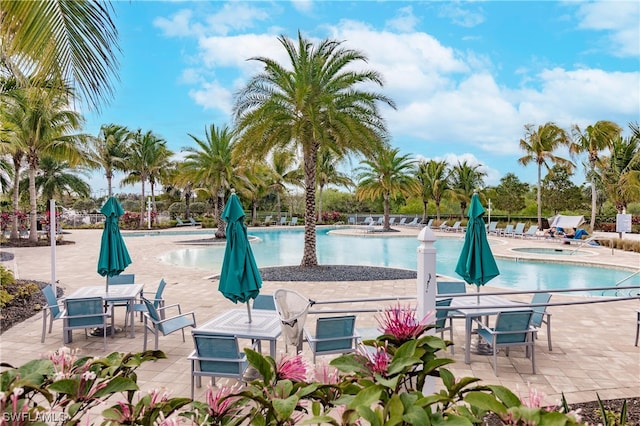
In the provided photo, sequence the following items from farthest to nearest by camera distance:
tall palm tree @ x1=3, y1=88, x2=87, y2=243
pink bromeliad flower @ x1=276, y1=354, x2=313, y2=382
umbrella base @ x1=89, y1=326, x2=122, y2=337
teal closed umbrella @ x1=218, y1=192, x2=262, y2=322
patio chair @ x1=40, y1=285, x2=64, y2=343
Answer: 1. tall palm tree @ x1=3, y1=88, x2=87, y2=243
2. umbrella base @ x1=89, y1=326, x2=122, y2=337
3. patio chair @ x1=40, y1=285, x2=64, y2=343
4. teal closed umbrella @ x1=218, y1=192, x2=262, y2=322
5. pink bromeliad flower @ x1=276, y1=354, x2=313, y2=382

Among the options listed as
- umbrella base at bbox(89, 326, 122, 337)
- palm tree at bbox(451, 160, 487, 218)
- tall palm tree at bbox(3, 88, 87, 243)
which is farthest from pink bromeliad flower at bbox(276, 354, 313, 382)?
palm tree at bbox(451, 160, 487, 218)

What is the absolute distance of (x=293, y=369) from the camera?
5.71ft

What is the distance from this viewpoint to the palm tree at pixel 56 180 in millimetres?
34156

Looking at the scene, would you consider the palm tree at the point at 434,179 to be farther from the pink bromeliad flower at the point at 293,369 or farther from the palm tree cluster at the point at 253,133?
the pink bromeliad flower at the point at 293,369

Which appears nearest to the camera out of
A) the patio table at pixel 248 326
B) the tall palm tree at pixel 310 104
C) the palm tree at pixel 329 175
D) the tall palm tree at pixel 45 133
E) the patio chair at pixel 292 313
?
the patio chair at pixel 292 313

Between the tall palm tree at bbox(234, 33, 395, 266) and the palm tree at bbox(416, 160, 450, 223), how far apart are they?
79.6 ft

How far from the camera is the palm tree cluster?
15.2 feet

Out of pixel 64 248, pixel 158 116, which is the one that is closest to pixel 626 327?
pixel 64 248

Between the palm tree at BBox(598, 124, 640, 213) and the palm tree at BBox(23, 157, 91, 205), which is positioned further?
the palm tree at BBox(23, 157, 91, 205)

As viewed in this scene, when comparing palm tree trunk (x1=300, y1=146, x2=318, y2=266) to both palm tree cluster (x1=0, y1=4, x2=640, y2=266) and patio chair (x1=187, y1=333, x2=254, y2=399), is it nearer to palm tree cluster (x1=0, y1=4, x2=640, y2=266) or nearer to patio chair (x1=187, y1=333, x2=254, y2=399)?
palm tree cluster (x1=0, y1=4, x2=640, y2=266)

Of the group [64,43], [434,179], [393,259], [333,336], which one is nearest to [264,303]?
[333,336]

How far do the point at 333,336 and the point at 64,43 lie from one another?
4.41 m

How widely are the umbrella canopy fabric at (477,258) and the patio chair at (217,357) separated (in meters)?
3.50

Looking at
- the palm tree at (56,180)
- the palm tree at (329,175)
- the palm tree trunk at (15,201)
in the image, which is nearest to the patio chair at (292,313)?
the palm tree trunk at (15,201)
